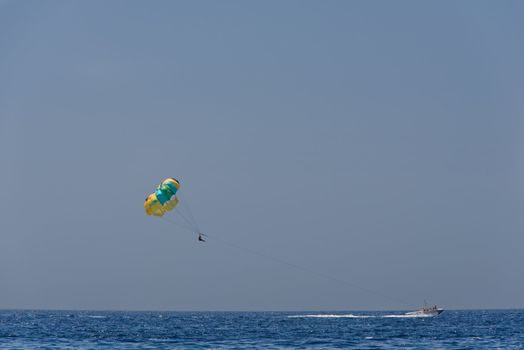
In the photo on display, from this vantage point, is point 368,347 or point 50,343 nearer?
point 368,347

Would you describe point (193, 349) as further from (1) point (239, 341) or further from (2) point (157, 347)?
(1) point (239, 341)

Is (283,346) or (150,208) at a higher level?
(150,208)

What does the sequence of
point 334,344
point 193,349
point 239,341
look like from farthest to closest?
point 239,341 → point 334,344 → point 193,349

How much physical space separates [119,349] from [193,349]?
5922 millimetres

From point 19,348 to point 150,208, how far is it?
2017 centimetres

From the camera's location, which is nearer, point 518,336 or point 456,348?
point 456,348

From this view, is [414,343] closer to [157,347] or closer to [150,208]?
[157,347]

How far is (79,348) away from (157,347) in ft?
20.5

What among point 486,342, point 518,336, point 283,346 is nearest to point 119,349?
point 283,346

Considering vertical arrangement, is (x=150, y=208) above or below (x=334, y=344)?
above

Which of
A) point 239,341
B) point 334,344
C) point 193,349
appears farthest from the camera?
point 239,341

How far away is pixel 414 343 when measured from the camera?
69750 mm

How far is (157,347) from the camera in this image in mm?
67688

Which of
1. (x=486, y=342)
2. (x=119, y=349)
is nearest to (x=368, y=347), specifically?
(x=486, y=342)
